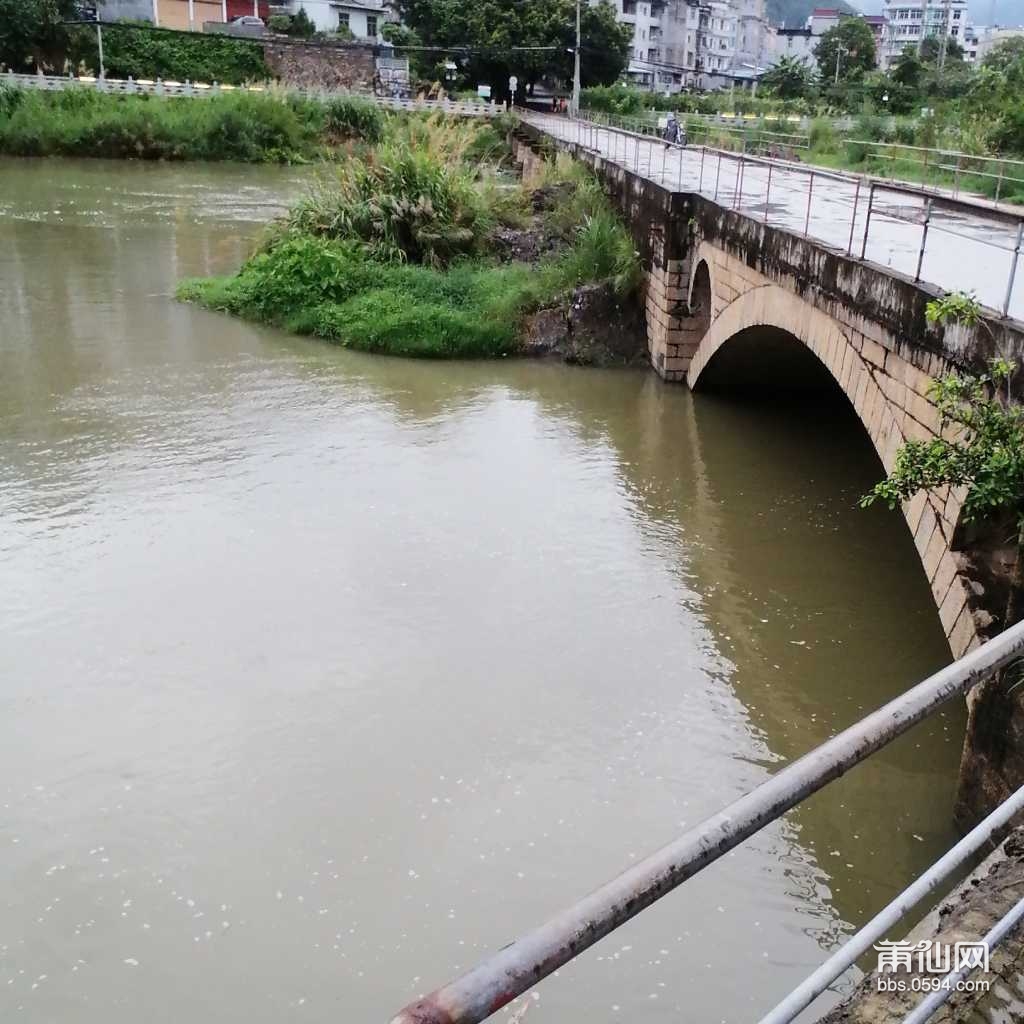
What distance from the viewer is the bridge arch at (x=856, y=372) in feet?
20.9

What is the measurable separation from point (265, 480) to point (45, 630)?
10.8ft

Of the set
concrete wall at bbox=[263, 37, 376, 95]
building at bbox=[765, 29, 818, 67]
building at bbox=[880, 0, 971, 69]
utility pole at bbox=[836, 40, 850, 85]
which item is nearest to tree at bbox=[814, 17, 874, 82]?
utility pole at bbox=[836, 40, 850, 85]

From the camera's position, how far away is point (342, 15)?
6569cm

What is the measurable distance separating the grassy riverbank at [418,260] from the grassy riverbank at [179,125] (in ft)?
75.5

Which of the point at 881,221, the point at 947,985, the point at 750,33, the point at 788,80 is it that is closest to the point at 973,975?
the point at 947,985

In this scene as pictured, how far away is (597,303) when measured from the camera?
661 inches

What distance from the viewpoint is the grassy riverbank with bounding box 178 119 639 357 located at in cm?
1664

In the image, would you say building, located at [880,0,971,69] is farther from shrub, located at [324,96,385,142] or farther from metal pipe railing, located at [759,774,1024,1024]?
metal pipe railing, located at [759,774,1024,1024]

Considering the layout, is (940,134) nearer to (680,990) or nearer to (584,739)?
(584,739)

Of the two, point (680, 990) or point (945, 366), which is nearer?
point (680, 990)

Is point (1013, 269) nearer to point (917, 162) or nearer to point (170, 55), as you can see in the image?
point (917, 162)

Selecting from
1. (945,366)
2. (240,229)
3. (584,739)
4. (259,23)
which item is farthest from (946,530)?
(259,23)

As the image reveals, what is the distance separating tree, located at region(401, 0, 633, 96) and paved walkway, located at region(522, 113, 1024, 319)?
34542mm

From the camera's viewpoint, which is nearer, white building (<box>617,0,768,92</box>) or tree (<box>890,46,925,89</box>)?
tree (<box>890,46,925,89</box>)
